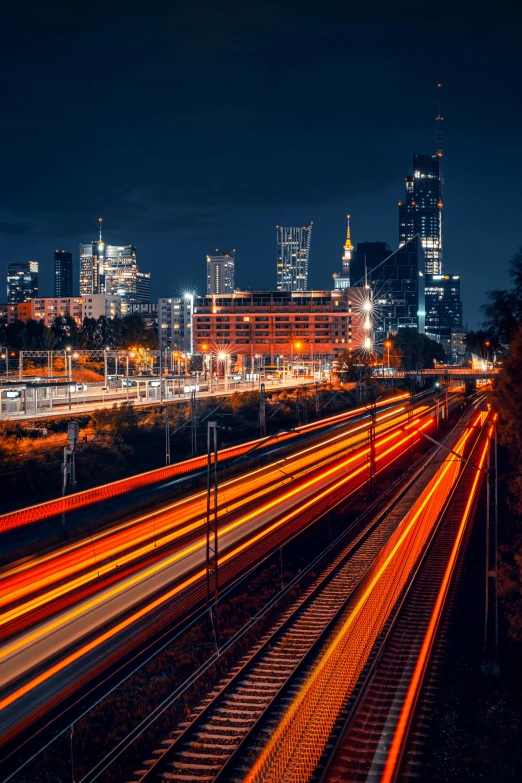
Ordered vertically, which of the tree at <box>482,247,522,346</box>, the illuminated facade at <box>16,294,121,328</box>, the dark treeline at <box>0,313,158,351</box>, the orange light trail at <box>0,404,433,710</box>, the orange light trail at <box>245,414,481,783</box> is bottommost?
the orange light trail at <box>245,414,481,783</box>

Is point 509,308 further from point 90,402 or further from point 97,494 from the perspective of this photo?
point 90,402

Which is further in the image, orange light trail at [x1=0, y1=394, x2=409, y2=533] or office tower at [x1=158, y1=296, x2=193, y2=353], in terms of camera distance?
office tower at [x1=158, y1=296, x2=193, y2=353]

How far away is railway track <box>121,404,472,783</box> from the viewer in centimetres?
820

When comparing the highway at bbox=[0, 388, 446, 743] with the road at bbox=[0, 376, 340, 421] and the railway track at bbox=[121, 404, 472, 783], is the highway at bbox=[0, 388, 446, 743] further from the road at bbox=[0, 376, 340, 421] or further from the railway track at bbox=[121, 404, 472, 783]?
the road at bbox=[0, 376, 340, 421]

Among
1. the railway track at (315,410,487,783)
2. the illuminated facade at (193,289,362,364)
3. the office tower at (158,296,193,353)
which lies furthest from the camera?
the office tower at (158,296,193,353)

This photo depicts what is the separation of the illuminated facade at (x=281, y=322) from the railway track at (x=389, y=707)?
101m

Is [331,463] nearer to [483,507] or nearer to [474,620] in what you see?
[483,507]

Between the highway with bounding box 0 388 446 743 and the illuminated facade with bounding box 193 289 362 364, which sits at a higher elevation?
the illuminated facade with bounding box 193 289 362 364

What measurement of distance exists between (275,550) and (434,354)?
118m

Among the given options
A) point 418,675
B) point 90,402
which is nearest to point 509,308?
point 418,675

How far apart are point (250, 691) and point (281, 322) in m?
108

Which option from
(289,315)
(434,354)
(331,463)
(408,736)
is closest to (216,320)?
(289,315)

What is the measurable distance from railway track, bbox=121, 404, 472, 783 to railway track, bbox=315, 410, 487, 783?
1050mm

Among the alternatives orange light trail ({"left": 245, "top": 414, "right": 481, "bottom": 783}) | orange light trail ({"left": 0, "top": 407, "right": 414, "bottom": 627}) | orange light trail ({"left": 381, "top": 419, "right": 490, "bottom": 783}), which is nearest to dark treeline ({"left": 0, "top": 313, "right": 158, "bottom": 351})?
orange light trail ({"left": 0, "top": 407, "right": 414, "bottom": 627})
